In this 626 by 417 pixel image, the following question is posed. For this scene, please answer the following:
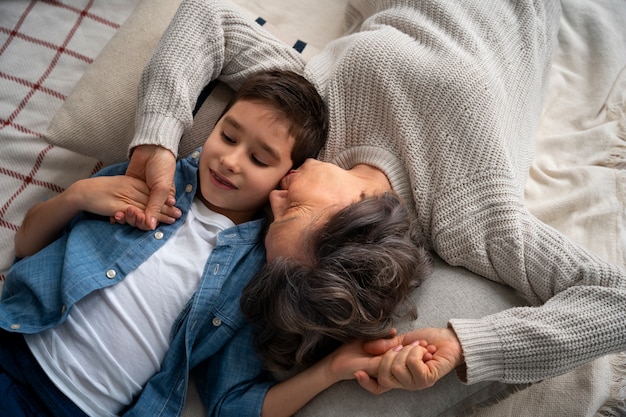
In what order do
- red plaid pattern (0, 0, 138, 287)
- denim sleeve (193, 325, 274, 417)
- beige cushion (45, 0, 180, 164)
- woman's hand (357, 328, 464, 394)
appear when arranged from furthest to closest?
1. red plaid pattern (0, 0, 138, 287)
2. beige cushion (45, 0, 180, 164)
3. denim sleeve (193, 325, 274, 417)
4. woman's hand (357, 328, 464, 394)

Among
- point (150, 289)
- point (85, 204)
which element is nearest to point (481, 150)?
point (150, 289)

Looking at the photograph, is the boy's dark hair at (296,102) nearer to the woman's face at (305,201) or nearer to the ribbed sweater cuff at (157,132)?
the woman's face at (305,201)

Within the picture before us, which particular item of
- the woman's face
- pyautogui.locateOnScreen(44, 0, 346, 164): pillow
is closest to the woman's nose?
the woman's face

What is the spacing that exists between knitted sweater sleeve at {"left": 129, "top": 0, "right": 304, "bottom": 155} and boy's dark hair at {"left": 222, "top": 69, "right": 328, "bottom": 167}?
0.37 ft

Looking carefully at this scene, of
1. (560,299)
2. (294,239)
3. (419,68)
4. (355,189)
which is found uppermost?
(419,68)

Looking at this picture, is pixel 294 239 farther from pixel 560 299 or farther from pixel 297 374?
pixel 560 299

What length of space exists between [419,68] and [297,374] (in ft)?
2.66

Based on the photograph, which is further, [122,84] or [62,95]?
[62,95]

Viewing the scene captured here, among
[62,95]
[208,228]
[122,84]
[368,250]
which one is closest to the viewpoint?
[368,250]

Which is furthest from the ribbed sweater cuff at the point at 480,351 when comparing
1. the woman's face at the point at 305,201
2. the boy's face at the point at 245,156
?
the boy's face at the point at 245,156

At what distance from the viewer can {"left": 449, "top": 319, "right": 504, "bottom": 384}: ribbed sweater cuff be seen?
100cm

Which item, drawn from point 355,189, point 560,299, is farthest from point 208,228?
point 560,299

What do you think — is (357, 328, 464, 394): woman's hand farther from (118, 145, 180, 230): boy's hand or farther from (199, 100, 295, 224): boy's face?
(118, 145, 180, 230): boy's hand

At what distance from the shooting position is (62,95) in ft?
5.49
